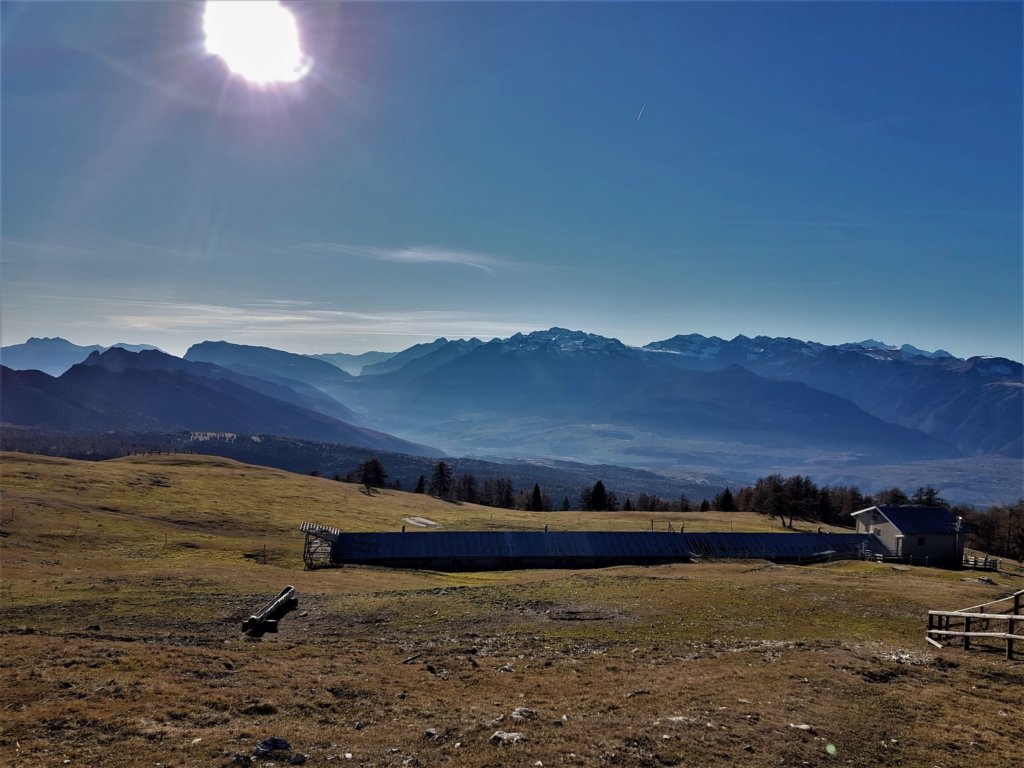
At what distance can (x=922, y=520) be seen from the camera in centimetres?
8344

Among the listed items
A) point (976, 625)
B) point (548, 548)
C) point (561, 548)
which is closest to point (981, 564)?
point (561, 548)

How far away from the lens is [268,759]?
49.6 feet

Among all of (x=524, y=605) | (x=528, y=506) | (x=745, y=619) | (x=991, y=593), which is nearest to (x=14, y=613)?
(x=524, y=605)

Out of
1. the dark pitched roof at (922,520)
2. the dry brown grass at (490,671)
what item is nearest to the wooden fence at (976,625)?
the dry brown grass at (490,671)

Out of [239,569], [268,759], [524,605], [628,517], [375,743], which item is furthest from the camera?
[628,517]

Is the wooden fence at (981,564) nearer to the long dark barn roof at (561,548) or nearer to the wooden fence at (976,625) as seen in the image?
the long dark barn roof at (561,548)

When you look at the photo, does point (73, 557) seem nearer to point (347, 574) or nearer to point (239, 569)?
point (239, 569)

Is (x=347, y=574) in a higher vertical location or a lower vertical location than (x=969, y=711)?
lower

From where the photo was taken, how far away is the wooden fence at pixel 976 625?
25.3 m

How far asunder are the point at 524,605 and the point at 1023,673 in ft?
81.9

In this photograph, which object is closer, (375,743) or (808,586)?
(375,743)

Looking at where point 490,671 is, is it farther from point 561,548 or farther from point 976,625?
point 561,548

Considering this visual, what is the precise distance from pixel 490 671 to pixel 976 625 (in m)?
24.8

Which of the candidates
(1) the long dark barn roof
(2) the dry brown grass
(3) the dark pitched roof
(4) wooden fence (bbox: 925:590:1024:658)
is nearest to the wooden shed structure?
(1) the long dark barn roof
